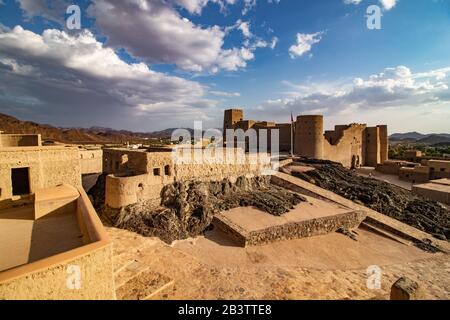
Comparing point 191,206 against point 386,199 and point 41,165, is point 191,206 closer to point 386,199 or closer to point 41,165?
point 41,165

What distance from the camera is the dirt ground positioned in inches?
291

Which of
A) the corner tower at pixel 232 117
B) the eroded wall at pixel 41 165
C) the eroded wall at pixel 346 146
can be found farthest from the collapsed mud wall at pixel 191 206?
the eroded wall at pixel 346 146

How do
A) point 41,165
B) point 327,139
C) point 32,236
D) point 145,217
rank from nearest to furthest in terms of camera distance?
point 32,236 → point 41,165 → point 145,217 → point 327,139

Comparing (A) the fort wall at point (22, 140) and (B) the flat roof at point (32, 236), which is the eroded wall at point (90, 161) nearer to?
(A) the fort wall at point (22, 140)

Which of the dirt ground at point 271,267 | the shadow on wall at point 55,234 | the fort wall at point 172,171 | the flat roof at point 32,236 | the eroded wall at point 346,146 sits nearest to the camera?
the flat roof at point 32,236

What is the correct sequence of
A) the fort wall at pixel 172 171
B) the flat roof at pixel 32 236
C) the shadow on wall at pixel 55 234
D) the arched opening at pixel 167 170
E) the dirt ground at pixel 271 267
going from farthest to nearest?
the arched opening at pixel 167 170 < the fort wall at pixel 172 171 < the dirt ground at pixel 271 267 < the shadow on wall at pixel 55 234 < the flat roof at pixel 32 236

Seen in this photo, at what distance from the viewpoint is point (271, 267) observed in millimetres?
8984

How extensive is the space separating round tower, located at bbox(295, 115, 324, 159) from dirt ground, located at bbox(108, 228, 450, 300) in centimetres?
1221

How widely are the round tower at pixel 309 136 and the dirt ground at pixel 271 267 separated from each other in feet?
40.0

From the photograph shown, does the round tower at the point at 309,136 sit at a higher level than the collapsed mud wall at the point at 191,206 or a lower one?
higher

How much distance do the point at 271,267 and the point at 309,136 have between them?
16.6 meters

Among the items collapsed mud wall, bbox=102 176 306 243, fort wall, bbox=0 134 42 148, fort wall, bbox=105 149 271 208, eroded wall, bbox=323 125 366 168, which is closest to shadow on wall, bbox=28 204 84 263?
collapsed mud wall, bbox=102 176 306 243

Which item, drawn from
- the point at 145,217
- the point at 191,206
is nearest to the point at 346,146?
the point at 191,206

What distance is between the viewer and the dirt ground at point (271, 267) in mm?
7380
